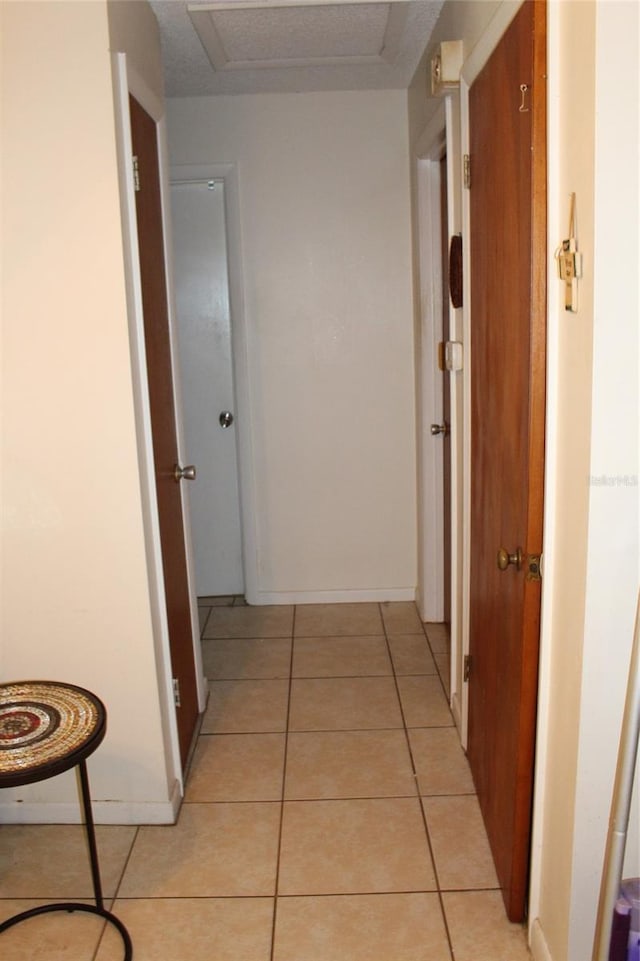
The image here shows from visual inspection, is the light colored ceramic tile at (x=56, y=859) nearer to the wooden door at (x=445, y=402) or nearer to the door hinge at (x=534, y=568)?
the door hinge at (x=534, y=568)

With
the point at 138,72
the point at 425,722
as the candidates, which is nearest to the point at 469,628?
the point at 425,722

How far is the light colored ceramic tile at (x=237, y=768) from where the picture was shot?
2.54 meters

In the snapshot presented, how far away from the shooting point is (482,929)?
1.95 metres

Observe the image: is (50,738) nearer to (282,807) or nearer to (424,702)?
(282,807)

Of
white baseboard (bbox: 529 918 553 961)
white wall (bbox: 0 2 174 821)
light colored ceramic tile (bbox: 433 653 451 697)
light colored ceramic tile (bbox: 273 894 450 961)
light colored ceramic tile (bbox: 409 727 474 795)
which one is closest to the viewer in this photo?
white baseboard (bbox: 529 918 553 961)

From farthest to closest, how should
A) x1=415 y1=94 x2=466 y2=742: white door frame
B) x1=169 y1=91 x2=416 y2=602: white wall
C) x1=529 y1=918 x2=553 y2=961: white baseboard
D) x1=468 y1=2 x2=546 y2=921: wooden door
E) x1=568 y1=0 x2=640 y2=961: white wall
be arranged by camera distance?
x1=169 y1=91 x2=416 y2=602: white wall, x1=415 y1=94 x2=466 y2=742: white door frame, x1=529 y1=918 x2=553 y2=961: white baseboard, x1=468 y1=2 x2=546 y2=921: wooden door, x1=568 y1=0 x2=640 y2=961: white wall

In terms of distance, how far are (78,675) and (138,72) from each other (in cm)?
172

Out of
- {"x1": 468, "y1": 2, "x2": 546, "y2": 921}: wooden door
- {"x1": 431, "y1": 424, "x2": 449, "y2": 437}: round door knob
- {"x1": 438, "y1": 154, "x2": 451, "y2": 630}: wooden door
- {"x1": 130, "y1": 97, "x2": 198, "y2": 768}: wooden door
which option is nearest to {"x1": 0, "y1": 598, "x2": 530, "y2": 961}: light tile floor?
{"x1": 468, "y1": 2, "x2": 546, "y2": 921}: wooden door

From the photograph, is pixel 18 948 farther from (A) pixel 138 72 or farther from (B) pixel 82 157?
(A) pixel 138 72

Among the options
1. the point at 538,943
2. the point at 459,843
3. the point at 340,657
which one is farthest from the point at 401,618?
the point at 538,943

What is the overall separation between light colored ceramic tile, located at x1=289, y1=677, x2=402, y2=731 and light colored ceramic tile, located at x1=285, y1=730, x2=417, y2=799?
2.7 inches

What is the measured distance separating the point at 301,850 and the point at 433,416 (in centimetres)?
197

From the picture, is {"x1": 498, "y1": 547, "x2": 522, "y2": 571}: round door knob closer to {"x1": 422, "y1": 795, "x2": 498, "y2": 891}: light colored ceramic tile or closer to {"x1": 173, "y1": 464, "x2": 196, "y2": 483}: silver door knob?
{"x1": 422, "y1": 795, "x2": 498, "y2": 891}: light colored ceramic tile

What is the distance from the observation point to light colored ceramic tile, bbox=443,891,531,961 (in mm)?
1877
